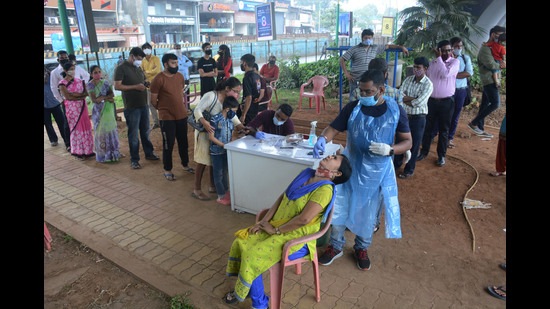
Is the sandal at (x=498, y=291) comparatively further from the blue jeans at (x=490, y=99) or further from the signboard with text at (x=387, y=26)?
the signboard with text at (x=387, y=26)

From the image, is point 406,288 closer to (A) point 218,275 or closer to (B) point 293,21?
(A) point 218,275

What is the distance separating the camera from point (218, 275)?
3133 millimetres

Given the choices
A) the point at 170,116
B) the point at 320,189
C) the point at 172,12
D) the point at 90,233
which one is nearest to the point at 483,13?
the point at 170,116

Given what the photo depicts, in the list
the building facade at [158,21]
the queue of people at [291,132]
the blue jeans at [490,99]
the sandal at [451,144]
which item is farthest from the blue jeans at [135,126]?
the building facade at [158,21]

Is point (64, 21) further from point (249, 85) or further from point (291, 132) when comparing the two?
Result: point (291, 132)

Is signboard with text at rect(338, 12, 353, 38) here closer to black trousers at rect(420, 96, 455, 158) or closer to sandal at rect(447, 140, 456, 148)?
sandal at rect(447, 140, 456, 148)

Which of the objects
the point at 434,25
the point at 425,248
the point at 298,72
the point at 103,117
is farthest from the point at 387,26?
the point at 425,248

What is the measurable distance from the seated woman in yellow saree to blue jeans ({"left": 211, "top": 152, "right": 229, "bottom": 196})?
1657 millimetres

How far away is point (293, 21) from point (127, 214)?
4833cm

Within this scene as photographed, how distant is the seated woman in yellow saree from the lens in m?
2.50

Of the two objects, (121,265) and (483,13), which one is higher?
(483,13)

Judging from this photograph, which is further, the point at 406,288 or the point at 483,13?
the point at 483,13

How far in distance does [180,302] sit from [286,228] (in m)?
1.07

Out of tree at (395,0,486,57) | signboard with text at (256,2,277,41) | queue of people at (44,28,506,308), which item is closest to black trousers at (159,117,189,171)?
queue of people at (44,28,506,308)
